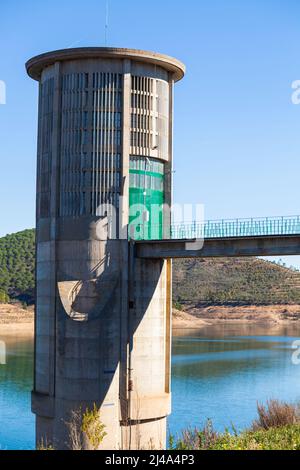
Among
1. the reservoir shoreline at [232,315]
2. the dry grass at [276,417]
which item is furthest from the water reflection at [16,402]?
the reservoir shoreline at [232,315]

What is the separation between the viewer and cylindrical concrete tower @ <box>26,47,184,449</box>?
31.3m

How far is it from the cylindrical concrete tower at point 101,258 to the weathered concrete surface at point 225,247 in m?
0.88

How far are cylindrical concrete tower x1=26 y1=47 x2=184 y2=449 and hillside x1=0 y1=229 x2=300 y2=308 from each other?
4257 inches

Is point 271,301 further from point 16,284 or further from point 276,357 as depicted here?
point 276,357

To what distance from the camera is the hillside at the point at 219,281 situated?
148 metres

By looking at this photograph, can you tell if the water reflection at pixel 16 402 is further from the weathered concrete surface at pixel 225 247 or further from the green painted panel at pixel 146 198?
the green painted panel at pixel 146 198

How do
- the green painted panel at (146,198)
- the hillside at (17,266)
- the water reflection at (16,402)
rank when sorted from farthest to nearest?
the hillside at (17,266) → the water reflection at (16,402) → the green painted panel at (146,198)

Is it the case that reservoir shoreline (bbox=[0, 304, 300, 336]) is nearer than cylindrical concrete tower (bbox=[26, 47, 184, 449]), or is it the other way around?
cylindrical concrete tower (bbox=[26, 47, 184, 449])

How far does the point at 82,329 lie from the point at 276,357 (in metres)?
54.2

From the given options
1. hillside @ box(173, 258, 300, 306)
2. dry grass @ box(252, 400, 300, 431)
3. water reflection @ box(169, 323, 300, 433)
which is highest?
hillside @ box(173, 258, 300, 306)

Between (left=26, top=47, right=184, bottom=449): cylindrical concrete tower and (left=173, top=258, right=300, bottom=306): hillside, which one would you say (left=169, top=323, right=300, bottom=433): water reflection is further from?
(left=173, top=258, right=300, bottom=306): hillside

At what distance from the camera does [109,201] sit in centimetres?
3203

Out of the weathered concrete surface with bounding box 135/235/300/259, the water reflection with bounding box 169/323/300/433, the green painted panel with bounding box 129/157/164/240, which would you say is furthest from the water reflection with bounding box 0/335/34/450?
the green painted panel with bounding box 129/157/164/240

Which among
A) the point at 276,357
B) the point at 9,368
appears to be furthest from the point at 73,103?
the point at 276,357
